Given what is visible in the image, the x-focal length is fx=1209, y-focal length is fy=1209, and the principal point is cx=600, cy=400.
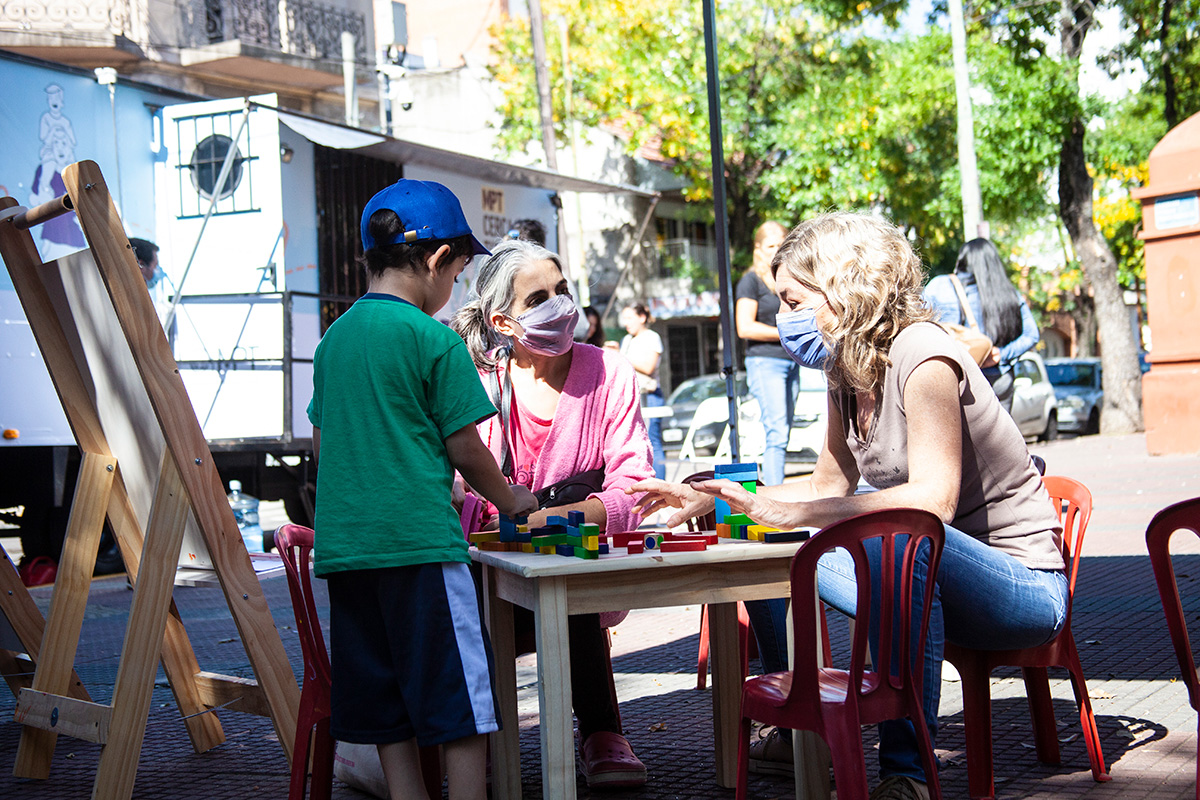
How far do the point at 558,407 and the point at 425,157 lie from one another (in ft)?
25.2

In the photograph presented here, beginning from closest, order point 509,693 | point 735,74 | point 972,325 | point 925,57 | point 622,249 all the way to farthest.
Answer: point 509,693 < point 972,325 < point 925,57 < point 735,74 < point 622,249

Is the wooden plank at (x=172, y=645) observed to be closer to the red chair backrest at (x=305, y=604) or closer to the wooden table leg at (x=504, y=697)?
the red chair backrest at (x=305, y=604)

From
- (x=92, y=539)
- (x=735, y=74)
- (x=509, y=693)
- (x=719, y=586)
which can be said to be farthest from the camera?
(x=735, y=74)

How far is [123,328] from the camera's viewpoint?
11.0 ft

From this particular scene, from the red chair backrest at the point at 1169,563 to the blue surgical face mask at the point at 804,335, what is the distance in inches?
38.2

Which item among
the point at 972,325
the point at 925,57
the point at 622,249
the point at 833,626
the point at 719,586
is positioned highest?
the point at 925,57

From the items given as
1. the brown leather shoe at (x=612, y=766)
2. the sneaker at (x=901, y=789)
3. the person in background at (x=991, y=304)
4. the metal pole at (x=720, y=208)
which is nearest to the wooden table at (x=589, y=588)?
the sneaker at (x=901, y=789)

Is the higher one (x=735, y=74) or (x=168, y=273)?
(x=735, y=74)

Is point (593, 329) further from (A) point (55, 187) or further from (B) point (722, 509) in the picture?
(B) point (722, 509)

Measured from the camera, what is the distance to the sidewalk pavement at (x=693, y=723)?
136 inches

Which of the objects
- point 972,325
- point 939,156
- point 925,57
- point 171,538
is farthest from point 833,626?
point 939,156

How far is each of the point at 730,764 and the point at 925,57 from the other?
21.1m

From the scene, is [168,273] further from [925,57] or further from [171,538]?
[925,57]

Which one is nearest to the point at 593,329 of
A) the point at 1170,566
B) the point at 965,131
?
the point at 1170,566
